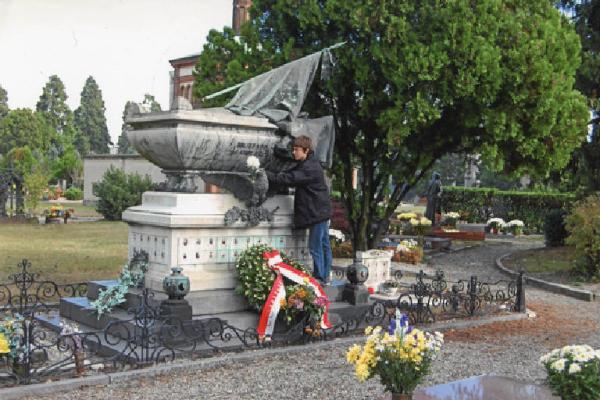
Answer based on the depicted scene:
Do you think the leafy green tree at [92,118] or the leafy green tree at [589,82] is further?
the leafy green tree at [92,118]

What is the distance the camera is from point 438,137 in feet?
49.0

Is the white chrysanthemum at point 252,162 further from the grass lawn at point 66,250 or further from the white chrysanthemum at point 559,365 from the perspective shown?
the grass lawn at point 66,250

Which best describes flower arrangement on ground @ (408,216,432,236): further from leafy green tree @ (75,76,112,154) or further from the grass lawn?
leafy green tree @ (75,76,112,154)

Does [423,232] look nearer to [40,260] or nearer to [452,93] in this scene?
[452,93]

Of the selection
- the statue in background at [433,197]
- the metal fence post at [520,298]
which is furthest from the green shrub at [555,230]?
the metal fence post at [520,298]

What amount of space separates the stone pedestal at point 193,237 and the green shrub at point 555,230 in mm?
15042

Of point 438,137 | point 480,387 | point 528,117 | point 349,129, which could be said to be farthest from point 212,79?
point 480,387

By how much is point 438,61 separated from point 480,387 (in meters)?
8.37

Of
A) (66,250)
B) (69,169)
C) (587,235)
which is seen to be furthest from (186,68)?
(587,235)

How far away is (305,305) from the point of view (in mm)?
8023

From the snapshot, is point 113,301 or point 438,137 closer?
point 113,301

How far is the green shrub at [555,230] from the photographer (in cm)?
2150

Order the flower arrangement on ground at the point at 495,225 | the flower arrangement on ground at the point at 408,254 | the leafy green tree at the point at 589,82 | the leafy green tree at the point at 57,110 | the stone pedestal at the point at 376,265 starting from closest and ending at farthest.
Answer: the stone pedestal at the point at 376,265
the flower arrangement on ground at the point at 408,254
the leafy green tree at the point at 589,82
the flower arrangement on ground at the point at 495,225
the leafy green tree at the point at 57,110

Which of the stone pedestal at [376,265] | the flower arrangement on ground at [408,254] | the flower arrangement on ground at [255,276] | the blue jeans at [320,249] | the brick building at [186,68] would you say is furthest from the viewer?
the brick building at [186,68]
